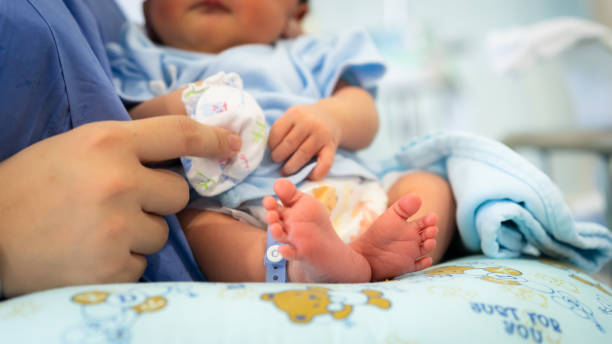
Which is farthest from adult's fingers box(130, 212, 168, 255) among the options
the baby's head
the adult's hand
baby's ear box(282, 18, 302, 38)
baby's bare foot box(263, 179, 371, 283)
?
baby's ear box(282, 18, 302, 38)

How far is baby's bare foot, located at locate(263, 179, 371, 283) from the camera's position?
1.43ft

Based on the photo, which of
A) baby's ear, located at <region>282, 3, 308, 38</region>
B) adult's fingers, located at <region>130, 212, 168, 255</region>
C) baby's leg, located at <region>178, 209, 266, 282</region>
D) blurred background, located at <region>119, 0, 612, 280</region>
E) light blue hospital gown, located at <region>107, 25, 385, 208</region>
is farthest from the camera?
blurred background, located at <region>119, 0, 612, 280</region>

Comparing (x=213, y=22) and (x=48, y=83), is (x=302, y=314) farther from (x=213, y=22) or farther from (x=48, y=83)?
(x=213, y=22)

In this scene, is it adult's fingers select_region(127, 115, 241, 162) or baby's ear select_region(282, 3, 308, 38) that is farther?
baby's ear select_region(282, 3, 308, 38)

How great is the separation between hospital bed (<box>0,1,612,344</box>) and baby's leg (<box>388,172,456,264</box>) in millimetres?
189

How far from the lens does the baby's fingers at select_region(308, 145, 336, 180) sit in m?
0.64

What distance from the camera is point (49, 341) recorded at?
0.30m

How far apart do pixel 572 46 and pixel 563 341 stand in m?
1.32

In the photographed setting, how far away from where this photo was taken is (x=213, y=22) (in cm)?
81

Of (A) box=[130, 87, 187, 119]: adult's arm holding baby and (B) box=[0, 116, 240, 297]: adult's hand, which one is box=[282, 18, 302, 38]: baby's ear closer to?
(A) box=[130, 87, 187, 119]: adult's arm holding baby

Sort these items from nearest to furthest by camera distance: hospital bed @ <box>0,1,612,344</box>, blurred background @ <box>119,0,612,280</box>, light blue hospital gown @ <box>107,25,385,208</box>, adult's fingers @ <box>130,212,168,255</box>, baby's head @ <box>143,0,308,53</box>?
1. hospital bed @ <box>0,1,612,344</box>
2. adult's fingers @ <box>130,212,168,255</box>
3. light blue hospital gown @ <box>107,25,385,208</box>
4. baby's head @ <box>143,0,308,53</box>
5. blurred background @ <box>119,0,612,280</box>

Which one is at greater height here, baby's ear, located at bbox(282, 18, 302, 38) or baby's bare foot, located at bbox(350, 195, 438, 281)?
baby's ear, located at bbox(282, 18, 302, 38)

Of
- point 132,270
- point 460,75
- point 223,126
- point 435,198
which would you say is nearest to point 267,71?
point 223,126

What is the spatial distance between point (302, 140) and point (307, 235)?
0.22m
